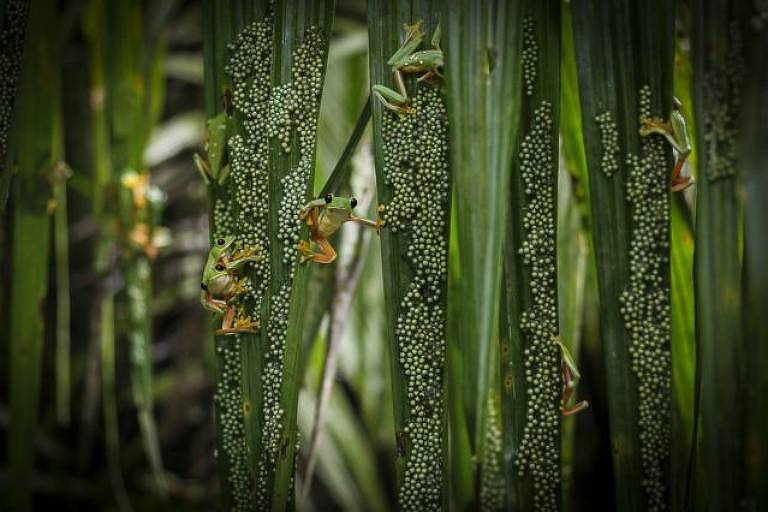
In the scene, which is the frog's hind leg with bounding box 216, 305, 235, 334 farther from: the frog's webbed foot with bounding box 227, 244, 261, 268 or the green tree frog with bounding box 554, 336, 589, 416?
the green tree frog with bounding box 554, 336, 589, 416

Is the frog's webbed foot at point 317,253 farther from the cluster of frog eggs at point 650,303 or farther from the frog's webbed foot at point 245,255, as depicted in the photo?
the cluster of frog eggs at point 650,303

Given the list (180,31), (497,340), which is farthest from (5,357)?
(497,340)

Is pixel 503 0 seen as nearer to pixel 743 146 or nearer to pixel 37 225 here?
pixel 743 146

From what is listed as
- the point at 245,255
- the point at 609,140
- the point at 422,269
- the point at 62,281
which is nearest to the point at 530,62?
the point at 609,140

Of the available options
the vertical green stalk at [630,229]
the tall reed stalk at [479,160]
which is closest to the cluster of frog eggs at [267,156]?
the tall reed stalk at [479,160]

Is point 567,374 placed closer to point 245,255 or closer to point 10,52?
point 245,255

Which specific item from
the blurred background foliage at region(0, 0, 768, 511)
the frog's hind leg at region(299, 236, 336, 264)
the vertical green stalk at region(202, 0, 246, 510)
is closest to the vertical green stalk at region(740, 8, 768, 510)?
the blurred background foliage at region(0, 0, 768, 511)

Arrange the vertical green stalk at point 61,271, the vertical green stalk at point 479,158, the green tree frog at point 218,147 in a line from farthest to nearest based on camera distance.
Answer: the vertical green stalk at point 61,271 < the green tree frog at point 218,147 < the vertical green stalk at point 479,158
